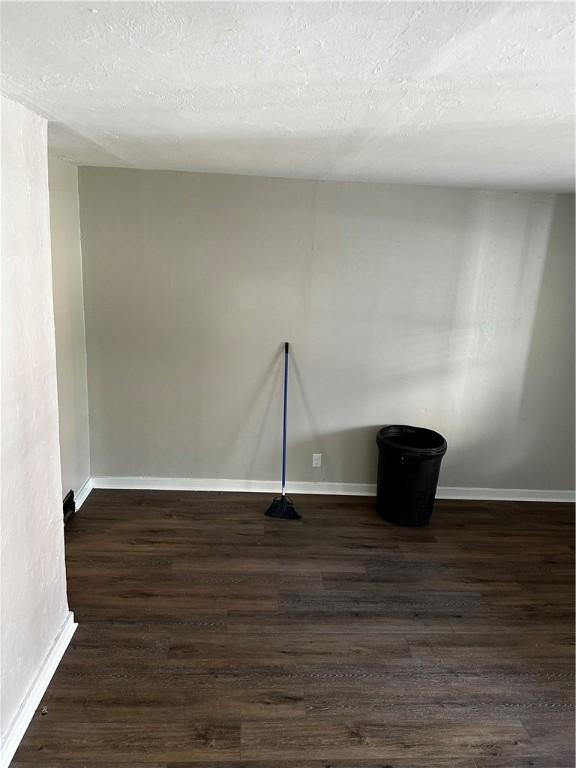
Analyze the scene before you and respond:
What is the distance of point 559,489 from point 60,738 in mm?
3525

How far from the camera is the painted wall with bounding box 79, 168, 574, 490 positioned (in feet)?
11.3

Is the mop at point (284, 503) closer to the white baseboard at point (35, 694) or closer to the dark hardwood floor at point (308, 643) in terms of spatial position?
the dark hardwood floor at point (308, 643)

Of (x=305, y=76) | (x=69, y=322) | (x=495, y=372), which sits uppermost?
(x=305, y=76)

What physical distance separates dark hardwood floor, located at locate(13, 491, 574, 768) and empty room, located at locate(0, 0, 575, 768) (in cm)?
1

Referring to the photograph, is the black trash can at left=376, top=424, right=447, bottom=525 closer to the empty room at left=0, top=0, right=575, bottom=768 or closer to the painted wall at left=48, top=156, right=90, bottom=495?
the empty room at left=0, top=0, right=575, bottom=768

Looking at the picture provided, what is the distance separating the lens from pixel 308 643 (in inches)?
94.8

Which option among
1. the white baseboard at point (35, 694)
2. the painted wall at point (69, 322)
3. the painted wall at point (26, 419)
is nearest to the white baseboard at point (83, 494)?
the painted wall at point (69, 322)

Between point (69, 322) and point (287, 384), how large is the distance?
1.44m

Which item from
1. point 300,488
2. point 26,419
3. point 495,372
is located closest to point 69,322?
point 26,419

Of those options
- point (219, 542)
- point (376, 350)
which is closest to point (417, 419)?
point (376, 350)

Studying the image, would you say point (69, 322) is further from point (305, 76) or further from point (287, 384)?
point (305, 76)

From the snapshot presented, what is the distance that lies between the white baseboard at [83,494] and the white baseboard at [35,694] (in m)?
1.19

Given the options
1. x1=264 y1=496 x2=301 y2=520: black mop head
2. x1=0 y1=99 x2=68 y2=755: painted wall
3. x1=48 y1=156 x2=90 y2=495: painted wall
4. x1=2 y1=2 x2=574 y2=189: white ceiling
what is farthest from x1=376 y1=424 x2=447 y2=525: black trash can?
x1=0 y1=99 x2=68 y2=755: painted wall

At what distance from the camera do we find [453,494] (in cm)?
395
